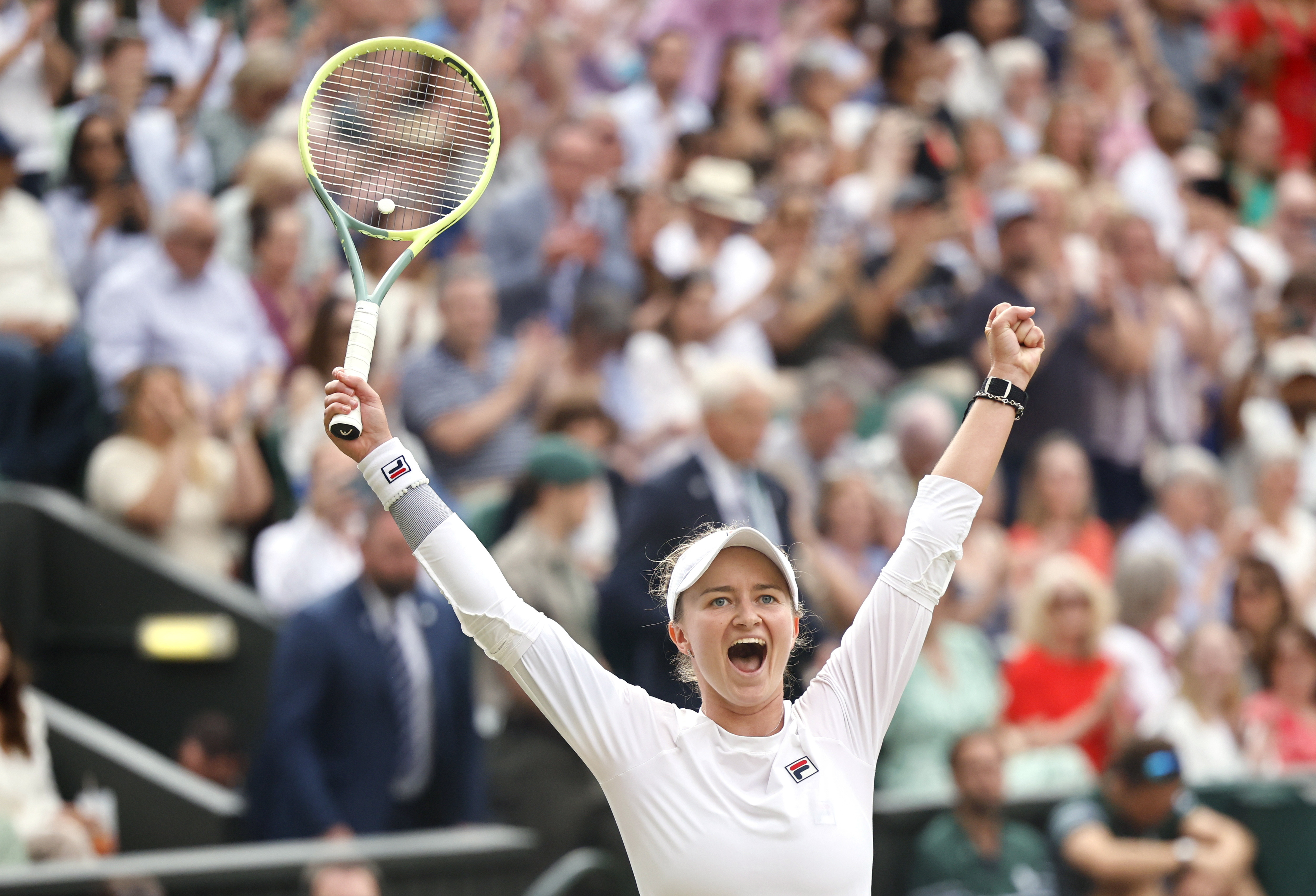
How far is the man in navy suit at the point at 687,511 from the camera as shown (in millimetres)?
5969

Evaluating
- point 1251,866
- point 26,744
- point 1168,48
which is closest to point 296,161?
point 26,744

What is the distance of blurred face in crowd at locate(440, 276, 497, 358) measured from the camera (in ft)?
23.0

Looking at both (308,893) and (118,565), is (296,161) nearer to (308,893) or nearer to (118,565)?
(118,565)

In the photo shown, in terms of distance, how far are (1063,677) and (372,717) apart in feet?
9.07

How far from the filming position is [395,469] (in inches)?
115

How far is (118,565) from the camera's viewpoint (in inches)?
264

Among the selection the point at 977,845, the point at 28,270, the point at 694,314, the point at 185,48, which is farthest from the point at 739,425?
the point at 185,48

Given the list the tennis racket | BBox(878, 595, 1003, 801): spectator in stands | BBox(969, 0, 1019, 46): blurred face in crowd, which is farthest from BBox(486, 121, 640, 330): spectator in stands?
BBox(969, 0, 1019, 46): blurred face in crowd

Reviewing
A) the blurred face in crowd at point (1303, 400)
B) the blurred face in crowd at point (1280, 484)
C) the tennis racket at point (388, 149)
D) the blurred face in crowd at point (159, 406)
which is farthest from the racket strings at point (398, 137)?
the blurred face in crowd at point (1303, 400)

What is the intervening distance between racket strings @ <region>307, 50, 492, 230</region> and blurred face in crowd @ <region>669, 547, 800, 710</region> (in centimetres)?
91

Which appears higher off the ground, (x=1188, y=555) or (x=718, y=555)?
(x=718, y=555)

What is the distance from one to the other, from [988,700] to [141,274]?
3615 millimetres

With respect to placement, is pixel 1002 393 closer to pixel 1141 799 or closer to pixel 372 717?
pixel 372 717

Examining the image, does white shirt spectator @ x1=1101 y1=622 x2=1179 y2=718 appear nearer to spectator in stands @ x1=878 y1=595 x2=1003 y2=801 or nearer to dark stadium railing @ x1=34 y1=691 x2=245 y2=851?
spectator in stands @ x1=878 y1=595 x2=1003 y2=801
